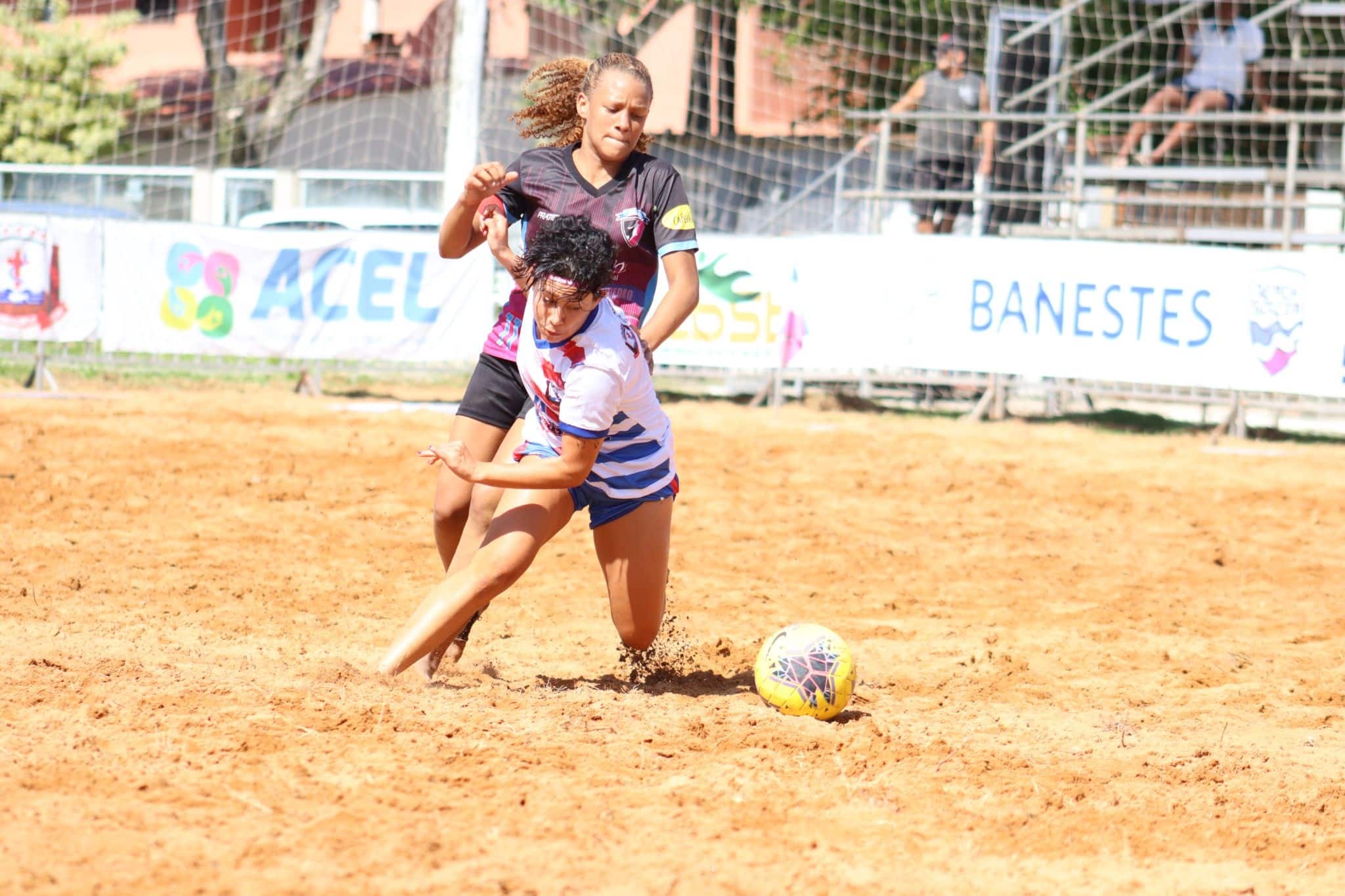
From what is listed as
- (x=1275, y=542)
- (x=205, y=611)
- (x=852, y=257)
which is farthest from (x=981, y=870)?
(x=852, y=257)

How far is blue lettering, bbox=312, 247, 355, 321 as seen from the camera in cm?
1248

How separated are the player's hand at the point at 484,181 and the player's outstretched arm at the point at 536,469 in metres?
0.92

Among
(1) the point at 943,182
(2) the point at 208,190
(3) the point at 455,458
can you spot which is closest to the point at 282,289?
(2) the point at 208,190

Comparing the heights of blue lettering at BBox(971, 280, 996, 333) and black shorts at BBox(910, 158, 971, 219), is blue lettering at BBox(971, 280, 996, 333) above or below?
below

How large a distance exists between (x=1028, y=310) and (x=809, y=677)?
8630mm

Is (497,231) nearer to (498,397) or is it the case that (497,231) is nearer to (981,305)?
(498,397)

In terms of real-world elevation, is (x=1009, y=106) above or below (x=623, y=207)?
above

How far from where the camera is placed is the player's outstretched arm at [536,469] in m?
4.11

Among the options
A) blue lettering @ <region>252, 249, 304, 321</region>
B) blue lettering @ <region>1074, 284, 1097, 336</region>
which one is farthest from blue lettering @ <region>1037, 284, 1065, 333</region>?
blue lettering @ <region>252, 249, 304, 321</region>

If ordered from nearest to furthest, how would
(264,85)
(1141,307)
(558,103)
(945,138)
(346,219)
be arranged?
1. (558,103)
2. (1141,307)
3. (346,219)
4. (945,138)
5. (264,85)

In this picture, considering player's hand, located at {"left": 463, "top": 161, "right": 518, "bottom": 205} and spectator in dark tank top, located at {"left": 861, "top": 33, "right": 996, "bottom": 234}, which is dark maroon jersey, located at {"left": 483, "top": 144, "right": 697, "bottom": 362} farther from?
spectator in dark tank top, located at {"left": 861, "top": 33, "right": 996, "bottom": 234}

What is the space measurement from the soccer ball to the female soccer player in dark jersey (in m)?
1.09

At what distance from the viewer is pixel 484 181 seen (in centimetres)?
458

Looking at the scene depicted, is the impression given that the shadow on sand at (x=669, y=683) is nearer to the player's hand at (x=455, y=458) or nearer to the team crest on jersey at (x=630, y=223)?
the player's hand at (x=455, y=458)
